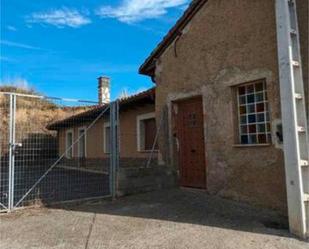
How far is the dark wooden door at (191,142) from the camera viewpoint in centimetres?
1016

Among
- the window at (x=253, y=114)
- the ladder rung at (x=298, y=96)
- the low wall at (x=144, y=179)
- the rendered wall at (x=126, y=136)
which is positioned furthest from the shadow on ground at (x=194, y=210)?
the rendered wall at (x=126, y=136)

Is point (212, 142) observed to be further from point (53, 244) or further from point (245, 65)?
point (53, 244)

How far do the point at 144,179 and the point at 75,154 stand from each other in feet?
29.1

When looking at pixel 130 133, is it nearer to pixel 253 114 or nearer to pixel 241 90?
pixel 241 90

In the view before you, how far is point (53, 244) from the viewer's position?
6.10 metres

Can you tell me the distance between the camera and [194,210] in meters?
8.16

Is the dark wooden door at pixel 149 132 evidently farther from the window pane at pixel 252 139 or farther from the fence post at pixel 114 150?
the window pane at pixel 252 139

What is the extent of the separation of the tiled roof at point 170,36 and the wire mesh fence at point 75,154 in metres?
1.00

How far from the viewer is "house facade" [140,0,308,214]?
8016 millimetres

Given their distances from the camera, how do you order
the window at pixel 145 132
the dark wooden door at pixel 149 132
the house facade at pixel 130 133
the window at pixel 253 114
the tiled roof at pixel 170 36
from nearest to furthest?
the window at pixel 253 114
the tiled roof at pixel 170 36
the house facade at pixel 130 133
the dark wooden door at pixel 149 132
the window at pixel 145 132

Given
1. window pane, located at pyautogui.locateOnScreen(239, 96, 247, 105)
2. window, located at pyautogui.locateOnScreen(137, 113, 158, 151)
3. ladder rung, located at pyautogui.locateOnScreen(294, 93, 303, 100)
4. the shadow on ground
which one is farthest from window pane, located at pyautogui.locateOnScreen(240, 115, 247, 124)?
window, located at pyautogui.locateOnScreen(137, 113, 158, 151)

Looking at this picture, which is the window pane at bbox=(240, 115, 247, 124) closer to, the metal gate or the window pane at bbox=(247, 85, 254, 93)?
the window pane at bbox=(247, 85, 254, 93)

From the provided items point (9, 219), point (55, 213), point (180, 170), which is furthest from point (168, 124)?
point (9, 219)

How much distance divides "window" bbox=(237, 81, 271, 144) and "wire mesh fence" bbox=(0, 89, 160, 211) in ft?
10.9
